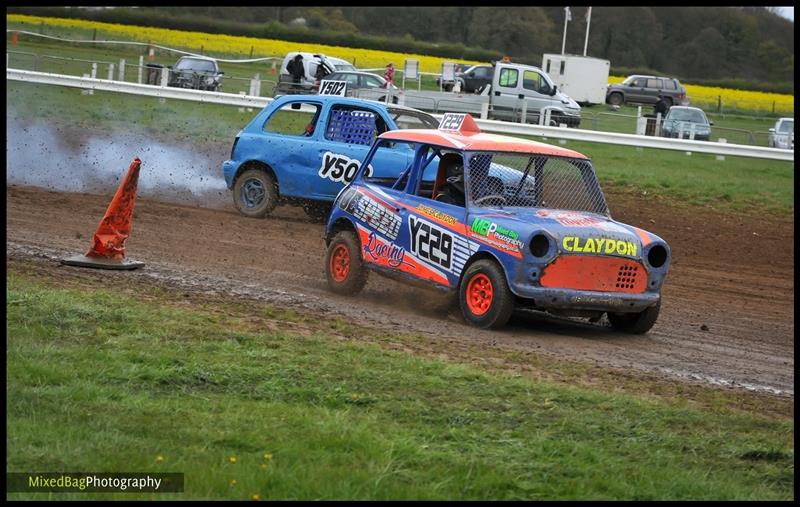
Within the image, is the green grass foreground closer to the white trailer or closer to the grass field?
the grass field

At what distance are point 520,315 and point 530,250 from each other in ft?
4.23

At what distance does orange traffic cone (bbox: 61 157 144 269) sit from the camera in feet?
34.3

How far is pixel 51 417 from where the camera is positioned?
223 inches

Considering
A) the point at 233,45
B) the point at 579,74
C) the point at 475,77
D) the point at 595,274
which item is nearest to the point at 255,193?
the point at 595,274

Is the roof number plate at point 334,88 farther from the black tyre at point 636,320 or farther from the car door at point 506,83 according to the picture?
the car door at point 506,83

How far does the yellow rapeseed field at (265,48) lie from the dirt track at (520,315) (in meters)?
30.9

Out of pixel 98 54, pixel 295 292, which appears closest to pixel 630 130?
pixel 98 54

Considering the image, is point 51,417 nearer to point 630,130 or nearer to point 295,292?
point 295,292

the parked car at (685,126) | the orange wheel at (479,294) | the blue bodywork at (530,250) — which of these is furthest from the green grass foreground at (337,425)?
the parked car at (685,126)

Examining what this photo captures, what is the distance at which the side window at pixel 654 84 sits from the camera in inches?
1983

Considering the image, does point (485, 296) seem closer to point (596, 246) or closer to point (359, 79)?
point (596, 246)

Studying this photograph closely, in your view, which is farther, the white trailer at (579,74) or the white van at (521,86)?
the white trailer at (579,74)

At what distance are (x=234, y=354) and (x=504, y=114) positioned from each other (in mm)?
22056

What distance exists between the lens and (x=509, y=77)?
3459cm
